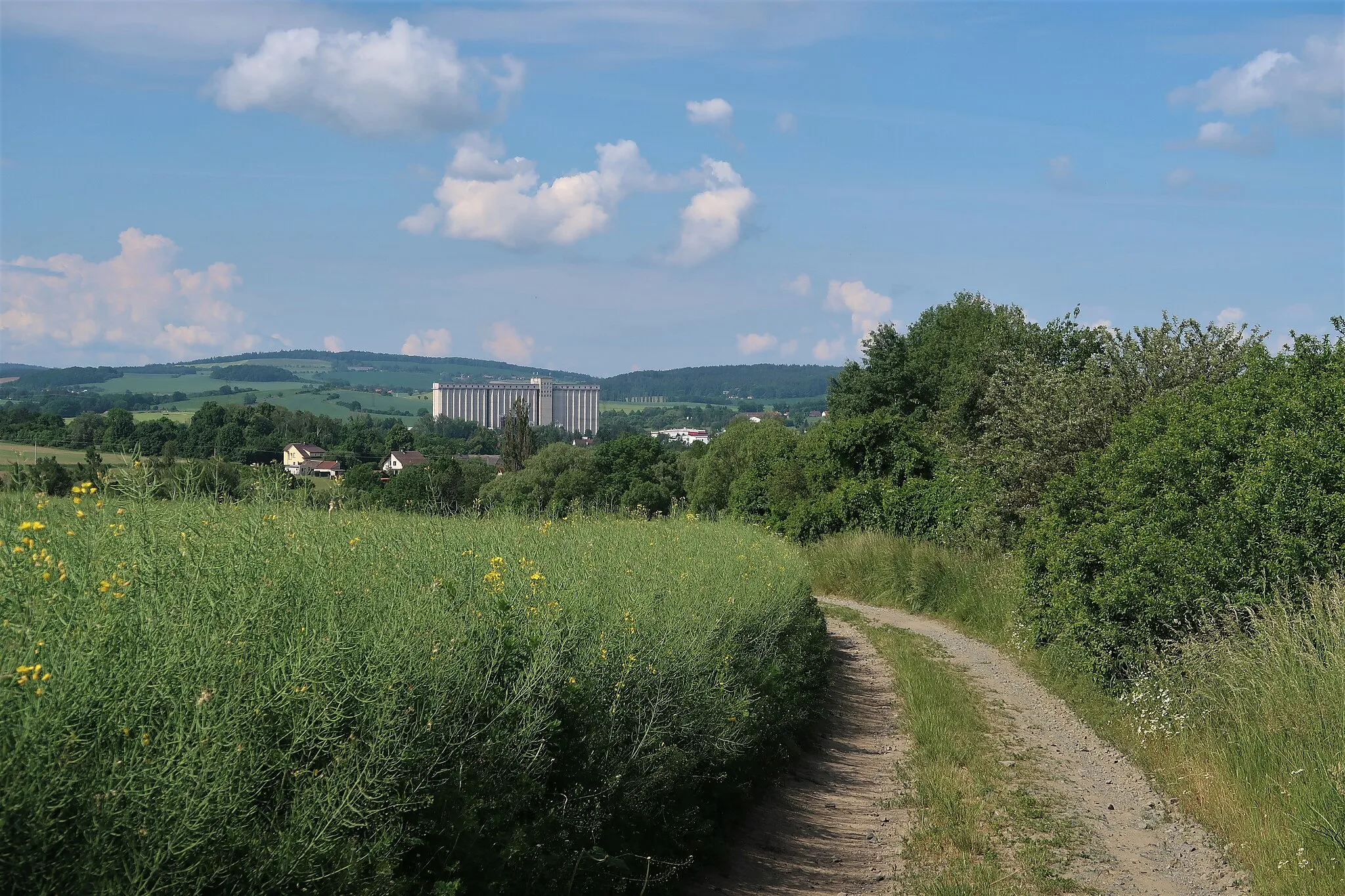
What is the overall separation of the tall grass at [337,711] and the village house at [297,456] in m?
0.50

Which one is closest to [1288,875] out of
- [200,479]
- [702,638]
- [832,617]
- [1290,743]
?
[1290,743]

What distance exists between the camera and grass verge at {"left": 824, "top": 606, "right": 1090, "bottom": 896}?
22.2 ft

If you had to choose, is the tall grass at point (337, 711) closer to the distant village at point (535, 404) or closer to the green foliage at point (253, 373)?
the distant village at point (535, 404)

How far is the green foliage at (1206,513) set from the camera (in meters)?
10.1

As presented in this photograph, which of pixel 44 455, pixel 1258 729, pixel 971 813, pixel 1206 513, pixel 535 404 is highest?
pixel 44 455

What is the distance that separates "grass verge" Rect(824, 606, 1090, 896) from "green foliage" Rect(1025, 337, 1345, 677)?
6.20 feet

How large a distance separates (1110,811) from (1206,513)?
13.0 feet

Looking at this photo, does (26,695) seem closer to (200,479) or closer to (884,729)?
(200,479)

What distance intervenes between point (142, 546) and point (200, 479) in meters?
2.16

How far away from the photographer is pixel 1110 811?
841 centimetres

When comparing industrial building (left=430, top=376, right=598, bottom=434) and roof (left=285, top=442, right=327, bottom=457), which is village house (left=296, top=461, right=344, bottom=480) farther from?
industrial building (left=430, top=376, right=598, bottom=434)

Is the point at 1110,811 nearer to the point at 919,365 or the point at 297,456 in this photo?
the point at 297,456

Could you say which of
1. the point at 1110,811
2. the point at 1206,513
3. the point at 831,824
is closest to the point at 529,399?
the point at 1206,513

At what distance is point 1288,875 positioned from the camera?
6465 millimetres
